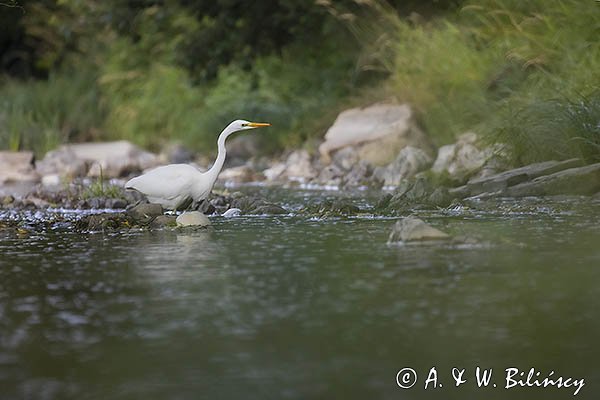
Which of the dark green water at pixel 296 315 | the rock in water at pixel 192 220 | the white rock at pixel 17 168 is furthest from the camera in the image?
the white rock at pixel 17 168

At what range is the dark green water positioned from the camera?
3721mm

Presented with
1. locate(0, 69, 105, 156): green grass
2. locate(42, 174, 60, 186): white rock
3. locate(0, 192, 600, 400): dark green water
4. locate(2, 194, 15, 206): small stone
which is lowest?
locate(0, 192, 600, 400): dark green water

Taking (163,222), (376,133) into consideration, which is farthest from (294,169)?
(163,222)

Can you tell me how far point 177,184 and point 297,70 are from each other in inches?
423

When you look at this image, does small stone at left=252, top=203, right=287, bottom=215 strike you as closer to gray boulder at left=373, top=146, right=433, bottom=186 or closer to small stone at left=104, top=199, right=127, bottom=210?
small stone at left=104, top=199, right=127, bottom=210

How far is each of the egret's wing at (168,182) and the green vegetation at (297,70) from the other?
10.7 ft

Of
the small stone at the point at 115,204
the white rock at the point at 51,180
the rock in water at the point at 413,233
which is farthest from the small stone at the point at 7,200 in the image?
the rock in water at the point at 413,233

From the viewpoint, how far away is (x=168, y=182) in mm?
9867

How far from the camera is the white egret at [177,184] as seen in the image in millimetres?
9781

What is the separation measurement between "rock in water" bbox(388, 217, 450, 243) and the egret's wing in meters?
3.06

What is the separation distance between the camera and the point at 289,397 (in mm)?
3518

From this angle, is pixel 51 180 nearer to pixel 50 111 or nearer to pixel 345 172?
pixel 345 172

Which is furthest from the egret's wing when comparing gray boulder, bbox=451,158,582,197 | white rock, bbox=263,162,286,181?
white rock, bbox=263,162,286,181

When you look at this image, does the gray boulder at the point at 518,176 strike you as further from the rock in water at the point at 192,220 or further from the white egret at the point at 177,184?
the rock in water at the point at 192,220
